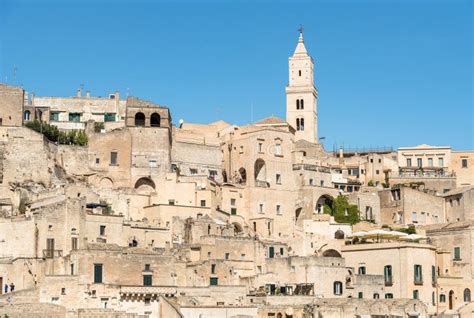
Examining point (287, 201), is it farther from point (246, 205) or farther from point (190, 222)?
point (190, 222)

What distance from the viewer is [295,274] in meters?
60.2

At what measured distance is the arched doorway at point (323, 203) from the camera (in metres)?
76.4

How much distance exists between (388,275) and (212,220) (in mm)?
11420

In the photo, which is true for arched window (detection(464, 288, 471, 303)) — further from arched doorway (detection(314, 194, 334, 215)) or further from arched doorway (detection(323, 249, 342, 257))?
arched doorway (detection(314, 194, 334, 215))

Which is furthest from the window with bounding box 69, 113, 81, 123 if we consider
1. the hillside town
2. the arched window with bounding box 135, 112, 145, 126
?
the arched window with bounding box 135, 112, 145, 126

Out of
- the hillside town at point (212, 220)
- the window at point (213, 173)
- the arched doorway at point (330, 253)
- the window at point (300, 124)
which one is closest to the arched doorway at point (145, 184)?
the hillside town at point (212, 220)

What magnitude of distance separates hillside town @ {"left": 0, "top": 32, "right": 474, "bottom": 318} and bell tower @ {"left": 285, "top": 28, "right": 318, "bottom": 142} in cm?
703

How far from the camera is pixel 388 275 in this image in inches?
2446

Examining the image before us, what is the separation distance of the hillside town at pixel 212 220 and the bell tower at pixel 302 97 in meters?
7.03

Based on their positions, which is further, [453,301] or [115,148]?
[115,148]

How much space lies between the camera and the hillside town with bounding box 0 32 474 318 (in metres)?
53.9

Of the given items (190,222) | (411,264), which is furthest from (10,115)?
(411,264)

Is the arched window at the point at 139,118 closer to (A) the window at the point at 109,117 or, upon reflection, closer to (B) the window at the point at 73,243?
(A) the window at the point at 109,117

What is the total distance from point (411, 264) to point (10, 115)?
29.4 m
